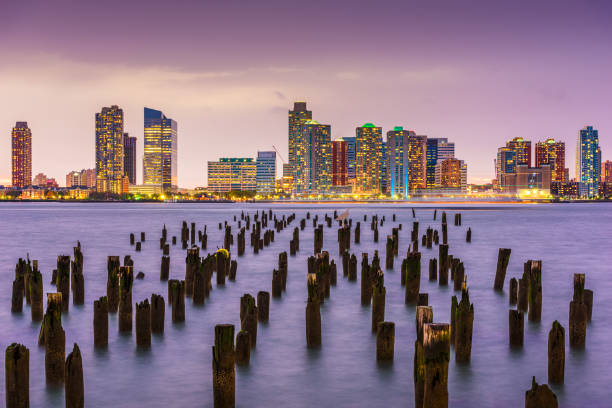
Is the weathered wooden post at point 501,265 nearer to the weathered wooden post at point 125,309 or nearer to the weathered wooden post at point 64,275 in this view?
the weathered wooden post at point 125,309

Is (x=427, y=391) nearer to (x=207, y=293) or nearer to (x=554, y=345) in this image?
(x=554, y=345)

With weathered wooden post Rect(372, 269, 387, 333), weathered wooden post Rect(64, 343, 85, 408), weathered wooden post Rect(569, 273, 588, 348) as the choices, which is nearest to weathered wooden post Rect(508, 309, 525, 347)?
weathered wooden post Rect(569, 273, 588, 348)

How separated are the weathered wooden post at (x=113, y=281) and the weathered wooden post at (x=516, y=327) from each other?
28.8 ft

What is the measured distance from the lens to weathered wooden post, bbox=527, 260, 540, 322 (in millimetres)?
13158

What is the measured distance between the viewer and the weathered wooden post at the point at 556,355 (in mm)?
8750

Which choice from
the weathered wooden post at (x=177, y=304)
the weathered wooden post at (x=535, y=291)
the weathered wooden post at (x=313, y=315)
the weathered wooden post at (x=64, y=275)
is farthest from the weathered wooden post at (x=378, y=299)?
the weathered wooden post at (x=64, y=275)

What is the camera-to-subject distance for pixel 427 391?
683 cm

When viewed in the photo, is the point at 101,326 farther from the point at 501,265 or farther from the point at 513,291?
the point at 501,265

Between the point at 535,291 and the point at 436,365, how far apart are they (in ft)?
26.5

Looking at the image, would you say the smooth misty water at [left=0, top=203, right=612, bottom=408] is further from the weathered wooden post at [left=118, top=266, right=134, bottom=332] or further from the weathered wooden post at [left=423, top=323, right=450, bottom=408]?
the weathered wooden post at [left=423, top=323, right=450, bottom=408]

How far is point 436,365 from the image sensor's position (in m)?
6.67

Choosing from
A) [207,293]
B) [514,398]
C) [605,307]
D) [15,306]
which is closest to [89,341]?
[15,306]

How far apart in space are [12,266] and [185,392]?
20393 millimetres

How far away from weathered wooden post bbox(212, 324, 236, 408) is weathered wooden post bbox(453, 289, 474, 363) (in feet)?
14.1
